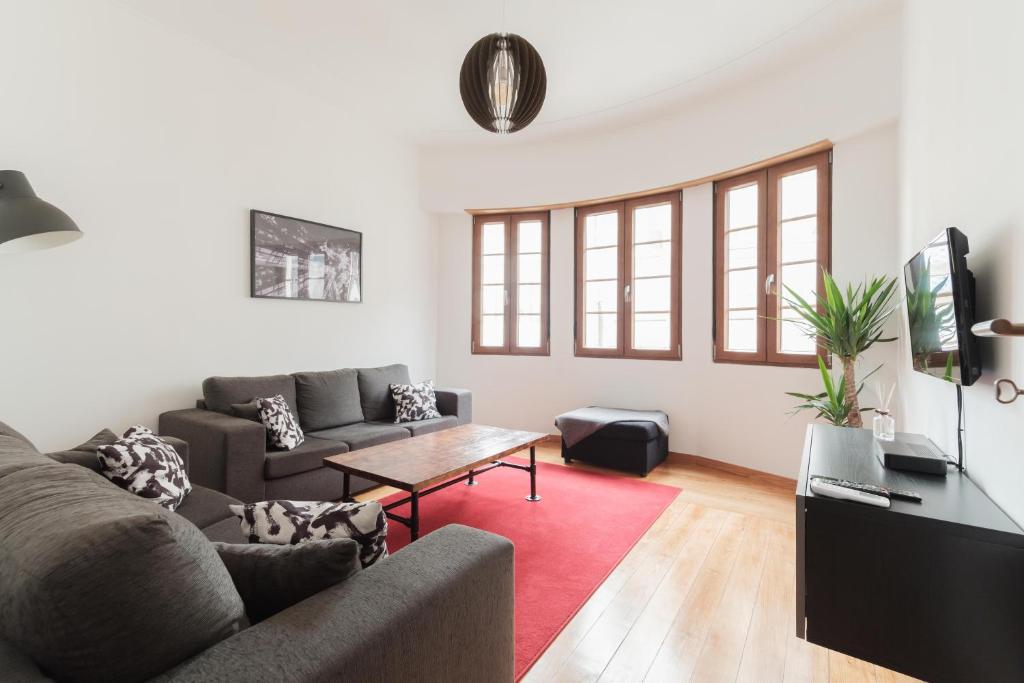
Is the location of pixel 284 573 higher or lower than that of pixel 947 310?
lower

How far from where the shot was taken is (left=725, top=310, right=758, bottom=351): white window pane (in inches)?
150

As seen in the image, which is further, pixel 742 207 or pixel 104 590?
pixel 742 207

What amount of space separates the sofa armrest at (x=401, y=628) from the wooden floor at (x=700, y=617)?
68 cm

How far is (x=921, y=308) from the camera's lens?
1868mm

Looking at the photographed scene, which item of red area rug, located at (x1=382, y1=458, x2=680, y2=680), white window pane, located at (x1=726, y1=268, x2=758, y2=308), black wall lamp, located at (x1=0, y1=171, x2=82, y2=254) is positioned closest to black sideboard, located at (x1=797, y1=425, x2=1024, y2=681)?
red area rug, located at (x1=382, y1=458, x2=680, y2=680)

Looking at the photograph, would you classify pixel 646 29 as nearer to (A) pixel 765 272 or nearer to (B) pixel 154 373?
(A) pixel 765 272

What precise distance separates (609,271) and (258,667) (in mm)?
4391

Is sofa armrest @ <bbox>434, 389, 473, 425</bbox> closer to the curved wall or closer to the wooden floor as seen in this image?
the curved wall

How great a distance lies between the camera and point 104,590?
25.8 inches

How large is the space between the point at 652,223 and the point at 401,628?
427cm

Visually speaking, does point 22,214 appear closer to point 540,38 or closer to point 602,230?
point 540,38

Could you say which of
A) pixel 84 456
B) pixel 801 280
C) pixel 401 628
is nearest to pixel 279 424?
pixel 84 456

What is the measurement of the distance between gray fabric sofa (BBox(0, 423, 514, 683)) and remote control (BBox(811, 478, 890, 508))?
111 centimetres

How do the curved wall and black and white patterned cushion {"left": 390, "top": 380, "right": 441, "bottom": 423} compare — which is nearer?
the curved wall
